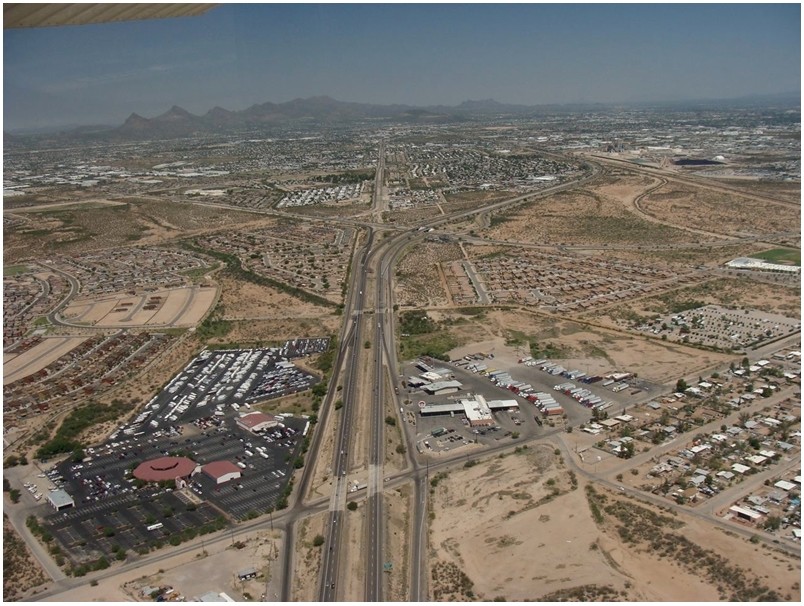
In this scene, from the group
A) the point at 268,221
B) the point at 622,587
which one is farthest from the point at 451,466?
the point at 268,221

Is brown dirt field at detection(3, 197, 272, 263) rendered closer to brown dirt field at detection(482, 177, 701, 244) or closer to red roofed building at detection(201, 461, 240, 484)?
brown dirt field at detection(482, 177, 701, 244)

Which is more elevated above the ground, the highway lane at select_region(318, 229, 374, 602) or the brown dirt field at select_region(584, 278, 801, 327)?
the brown dirt field at select_region(584, 278, 801, 327)

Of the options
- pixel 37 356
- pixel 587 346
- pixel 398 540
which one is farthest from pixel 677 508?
pixel 37 356

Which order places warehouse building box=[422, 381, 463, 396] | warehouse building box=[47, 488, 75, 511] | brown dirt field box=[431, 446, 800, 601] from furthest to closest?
warehouse building box=[422, 381, 463, 396], warehouse building box=[47, 488, 75, 511], brown dirt field box=[431, 446, 800, 601]

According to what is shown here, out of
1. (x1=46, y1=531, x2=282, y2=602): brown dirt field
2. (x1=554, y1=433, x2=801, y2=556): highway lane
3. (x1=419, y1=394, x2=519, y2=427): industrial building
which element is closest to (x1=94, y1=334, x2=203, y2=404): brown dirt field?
(x1=46, y1=531, x2=282, y2=602): brown dirt field

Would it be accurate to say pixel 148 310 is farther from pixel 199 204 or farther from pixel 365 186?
pixel 365 186

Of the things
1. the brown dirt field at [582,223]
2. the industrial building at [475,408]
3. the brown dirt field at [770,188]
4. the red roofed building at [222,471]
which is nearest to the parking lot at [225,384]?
the red roofed building at [222,471]

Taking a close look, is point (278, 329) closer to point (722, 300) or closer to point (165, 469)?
point (165, 469)
